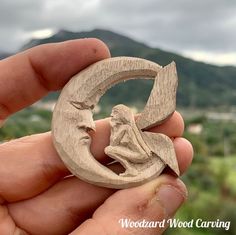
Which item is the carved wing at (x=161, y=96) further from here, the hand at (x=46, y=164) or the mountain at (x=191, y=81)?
the mountain at (x=191, y=81)

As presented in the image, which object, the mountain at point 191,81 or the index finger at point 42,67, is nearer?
the index finger at point 42,67

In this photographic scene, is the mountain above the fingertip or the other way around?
the other way around

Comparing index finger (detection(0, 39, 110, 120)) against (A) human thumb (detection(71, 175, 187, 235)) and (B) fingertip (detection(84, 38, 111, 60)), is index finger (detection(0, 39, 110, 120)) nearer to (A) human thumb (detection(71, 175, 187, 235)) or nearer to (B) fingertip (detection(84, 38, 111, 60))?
(B) fingertip (detection(84, 38, 111, 60))

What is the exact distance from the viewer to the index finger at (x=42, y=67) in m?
1.44

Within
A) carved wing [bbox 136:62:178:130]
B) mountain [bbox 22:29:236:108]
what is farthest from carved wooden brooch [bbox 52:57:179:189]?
mountain [bbox 22:29:236:108]

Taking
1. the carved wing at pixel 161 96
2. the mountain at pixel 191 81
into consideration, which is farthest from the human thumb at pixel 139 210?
the mountain at pixel 191 81

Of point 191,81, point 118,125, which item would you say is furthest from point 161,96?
point 191,81

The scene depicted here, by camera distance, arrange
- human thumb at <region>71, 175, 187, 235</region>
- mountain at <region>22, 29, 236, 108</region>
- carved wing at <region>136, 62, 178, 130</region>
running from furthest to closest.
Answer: mountain at <region>22, 29, 236, 108</region>, carved wing at <region>136, 62, 178, 130</region>, human thumb at <region>71, 175, 187, 235</region>

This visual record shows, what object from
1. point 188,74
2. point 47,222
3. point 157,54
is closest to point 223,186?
point 47,222

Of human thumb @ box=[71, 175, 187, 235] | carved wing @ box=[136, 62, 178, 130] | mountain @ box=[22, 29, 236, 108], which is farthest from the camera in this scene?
mountain @ box=[22, 29, 236, 108]

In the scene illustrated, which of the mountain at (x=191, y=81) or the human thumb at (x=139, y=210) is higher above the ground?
the human thumb at (x=139, y=210)

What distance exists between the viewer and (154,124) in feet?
4.62

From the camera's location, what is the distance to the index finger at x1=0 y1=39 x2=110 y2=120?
144 cm

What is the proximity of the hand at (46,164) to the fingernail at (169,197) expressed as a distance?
3 centimetres
